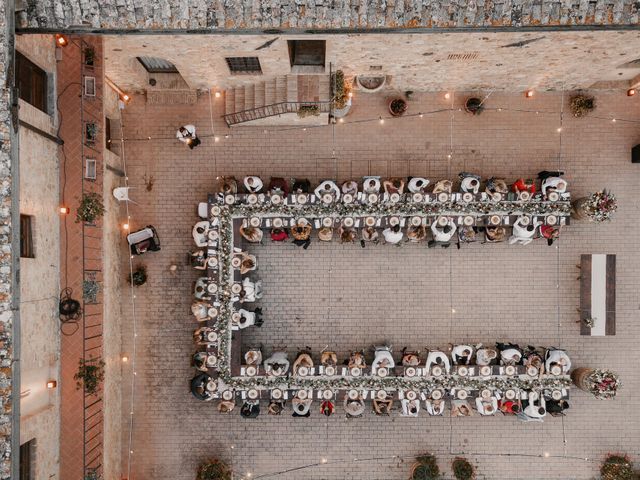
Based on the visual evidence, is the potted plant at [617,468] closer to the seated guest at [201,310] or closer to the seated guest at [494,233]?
the seated guest at [494,233]

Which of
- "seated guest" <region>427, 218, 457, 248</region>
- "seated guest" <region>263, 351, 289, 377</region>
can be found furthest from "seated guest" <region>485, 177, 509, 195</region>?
"seated guest" <region>263, 351, 289, 377</region>

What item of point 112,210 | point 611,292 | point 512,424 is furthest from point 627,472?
point 112,210

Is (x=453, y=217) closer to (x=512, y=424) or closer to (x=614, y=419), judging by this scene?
(x=512, y=424)

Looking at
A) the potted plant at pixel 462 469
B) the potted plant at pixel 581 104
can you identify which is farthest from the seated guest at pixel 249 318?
the potted plant at pixel 581 104

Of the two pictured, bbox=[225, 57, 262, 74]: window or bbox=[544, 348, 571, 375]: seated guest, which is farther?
bbox=[544, 348, 571, 375]: seated guest

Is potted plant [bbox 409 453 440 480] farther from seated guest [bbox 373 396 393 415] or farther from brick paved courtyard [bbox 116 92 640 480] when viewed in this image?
seated guest [bbox 373 396 393 415]

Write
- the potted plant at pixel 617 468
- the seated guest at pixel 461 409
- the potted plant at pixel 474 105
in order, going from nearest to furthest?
the seated guest at pixel 461 409 → the potted plant at pixel 474 105 → the potted plant at pixel 617 468
